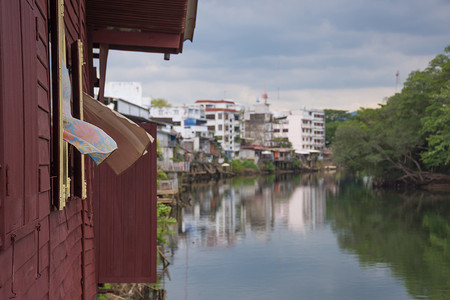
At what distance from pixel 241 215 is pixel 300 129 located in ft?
248

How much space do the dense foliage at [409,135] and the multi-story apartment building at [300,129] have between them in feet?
176

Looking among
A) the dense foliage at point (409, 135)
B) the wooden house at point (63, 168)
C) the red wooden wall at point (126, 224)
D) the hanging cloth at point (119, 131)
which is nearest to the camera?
the wooden house at point (63, 168)

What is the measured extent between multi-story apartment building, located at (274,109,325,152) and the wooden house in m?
97.6

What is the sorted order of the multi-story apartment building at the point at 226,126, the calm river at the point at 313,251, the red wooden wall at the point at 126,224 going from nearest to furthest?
the red wooden wall at the point at 126,224
the calm river at the point at 313,251
the multi-story apartment building at the point at 226,126

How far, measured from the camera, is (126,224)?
672 centimetres

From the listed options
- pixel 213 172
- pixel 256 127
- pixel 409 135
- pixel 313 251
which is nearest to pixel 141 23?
pixel 313 251

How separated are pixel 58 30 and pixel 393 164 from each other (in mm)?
44749

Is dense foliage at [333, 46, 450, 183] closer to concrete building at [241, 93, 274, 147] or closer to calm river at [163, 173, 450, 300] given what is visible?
calm river at [163, 173, 450, 300]

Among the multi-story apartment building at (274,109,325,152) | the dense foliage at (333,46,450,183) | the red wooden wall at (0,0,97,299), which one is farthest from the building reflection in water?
the multi-story apartment building at (274,109,325,152)

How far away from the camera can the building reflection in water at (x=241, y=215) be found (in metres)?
24.3

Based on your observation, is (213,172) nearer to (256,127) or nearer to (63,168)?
(256,127)

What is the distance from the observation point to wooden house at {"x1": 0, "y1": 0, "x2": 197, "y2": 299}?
2436mm

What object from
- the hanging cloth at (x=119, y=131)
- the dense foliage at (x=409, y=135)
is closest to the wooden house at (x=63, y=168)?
the hanging cloth at (x=119, y=131)

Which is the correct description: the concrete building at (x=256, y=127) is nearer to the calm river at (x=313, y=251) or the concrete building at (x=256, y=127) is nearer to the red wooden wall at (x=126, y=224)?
the calm river at (x=313, y=251)
